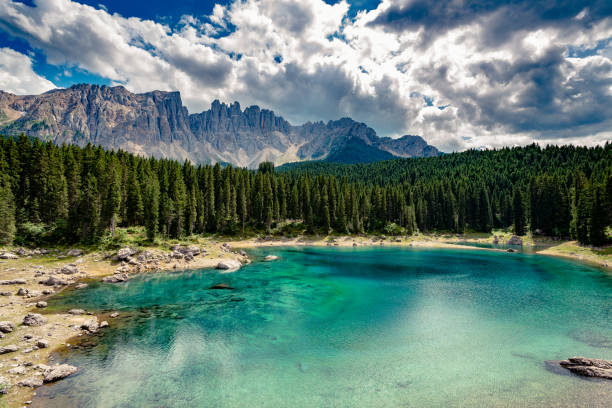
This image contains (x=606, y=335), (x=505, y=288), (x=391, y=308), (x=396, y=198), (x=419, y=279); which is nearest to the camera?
(x=606, y=335)

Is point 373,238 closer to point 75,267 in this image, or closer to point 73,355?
point 75,267

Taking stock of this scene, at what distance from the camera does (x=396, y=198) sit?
131 metres

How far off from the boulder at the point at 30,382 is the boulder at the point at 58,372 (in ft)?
1.18

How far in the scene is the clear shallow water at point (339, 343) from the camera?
1730 cm

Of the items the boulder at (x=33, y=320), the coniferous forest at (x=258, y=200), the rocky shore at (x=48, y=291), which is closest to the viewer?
the rocky shore at (x=48, y=291)

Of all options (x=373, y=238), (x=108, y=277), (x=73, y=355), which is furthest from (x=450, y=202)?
(x=73, y=355)

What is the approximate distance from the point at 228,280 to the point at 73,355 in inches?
1118

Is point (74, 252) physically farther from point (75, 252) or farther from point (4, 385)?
point (4, 385)

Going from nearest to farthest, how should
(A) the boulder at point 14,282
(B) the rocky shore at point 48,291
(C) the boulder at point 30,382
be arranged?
(C) the boulder at point 30,382 → (B) the rocky shore at point 48,291 → (A) the boulder at point 14,282

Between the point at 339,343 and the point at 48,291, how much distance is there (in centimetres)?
3658

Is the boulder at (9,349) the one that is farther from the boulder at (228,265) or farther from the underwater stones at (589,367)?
the underwater stones at (589,367)

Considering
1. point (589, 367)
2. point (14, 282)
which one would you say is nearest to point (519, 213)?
point (589, 367)

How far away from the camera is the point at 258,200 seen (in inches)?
4498

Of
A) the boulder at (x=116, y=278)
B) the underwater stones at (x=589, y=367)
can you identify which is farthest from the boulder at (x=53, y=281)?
the underwater stones at (x=589, y=367)
